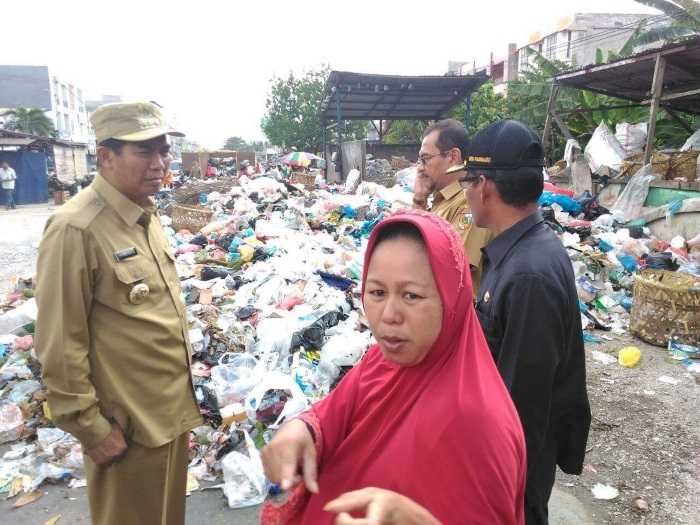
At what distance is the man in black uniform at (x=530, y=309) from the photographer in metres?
1.40

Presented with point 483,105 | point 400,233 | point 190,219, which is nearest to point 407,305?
point 400,233

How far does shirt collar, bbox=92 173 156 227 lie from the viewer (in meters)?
1.71

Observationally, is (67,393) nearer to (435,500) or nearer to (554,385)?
(435,500)

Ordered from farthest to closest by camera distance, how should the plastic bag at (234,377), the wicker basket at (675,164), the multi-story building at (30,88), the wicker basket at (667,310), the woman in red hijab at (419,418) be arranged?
the multi-story building at (30,88)
the wicker basket at (675,164)
the wicker basket at (667,310)
the plastic bag at (234,377)
the woman in red hijab at (419,418)

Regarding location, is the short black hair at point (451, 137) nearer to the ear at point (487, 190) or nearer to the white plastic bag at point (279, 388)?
the ear at point (487, 190)

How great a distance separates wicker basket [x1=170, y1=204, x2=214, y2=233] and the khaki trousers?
291 inches

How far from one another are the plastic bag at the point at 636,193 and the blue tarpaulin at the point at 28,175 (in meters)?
22.1

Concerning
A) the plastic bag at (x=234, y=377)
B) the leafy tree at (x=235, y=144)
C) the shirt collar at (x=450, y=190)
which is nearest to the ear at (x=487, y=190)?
the shirt collar at (x=450, y=190)

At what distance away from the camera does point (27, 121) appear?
1166 inches

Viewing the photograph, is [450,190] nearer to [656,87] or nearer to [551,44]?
[656,87]

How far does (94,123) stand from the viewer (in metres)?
1.77

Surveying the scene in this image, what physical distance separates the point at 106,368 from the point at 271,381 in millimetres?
1903

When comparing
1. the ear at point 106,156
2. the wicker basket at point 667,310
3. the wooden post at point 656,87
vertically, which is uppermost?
the wooden post at point 656,87

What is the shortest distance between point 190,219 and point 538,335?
8366 millimetres
